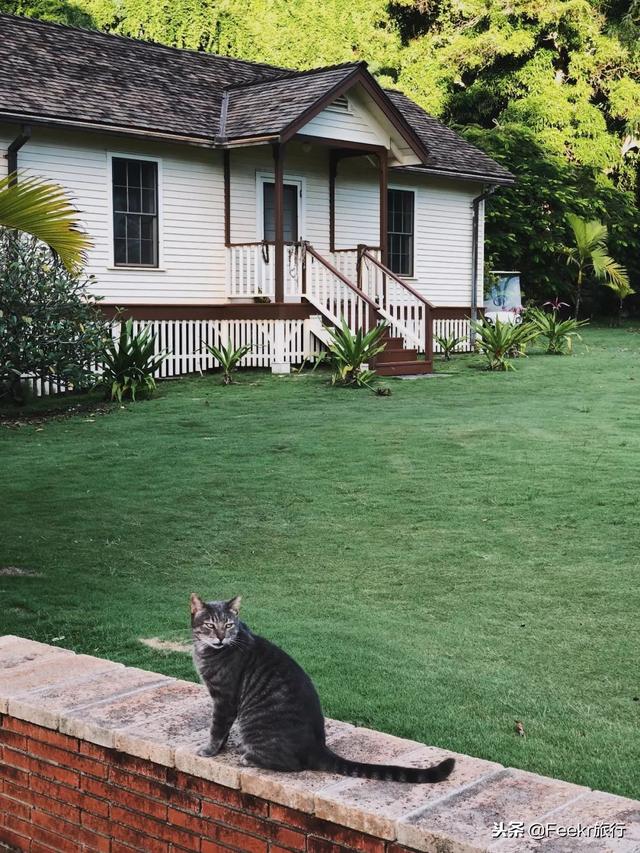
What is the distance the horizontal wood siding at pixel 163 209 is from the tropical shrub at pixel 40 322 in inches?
126

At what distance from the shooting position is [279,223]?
19.3 meters

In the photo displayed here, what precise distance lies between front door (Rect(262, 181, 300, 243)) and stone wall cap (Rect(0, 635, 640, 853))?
698 inches

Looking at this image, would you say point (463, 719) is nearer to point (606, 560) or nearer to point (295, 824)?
point (295, 824)

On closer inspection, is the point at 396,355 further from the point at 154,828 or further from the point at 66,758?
the point at 154,828

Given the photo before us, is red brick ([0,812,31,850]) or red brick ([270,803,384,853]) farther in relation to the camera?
red brick ([0,812,31,850])

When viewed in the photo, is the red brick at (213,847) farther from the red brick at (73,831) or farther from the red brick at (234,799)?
the red brick at (73,831)

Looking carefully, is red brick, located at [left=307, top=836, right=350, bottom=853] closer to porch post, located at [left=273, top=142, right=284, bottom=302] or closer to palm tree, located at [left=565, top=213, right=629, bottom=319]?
porch post, located at [left=273, top=142, right=284, bottom=302]

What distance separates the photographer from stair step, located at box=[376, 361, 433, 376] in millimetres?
18531

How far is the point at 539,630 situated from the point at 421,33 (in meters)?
Result: 34.7

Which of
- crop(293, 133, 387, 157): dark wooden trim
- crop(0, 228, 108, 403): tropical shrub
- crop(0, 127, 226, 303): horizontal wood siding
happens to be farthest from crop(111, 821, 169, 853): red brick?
crop(293, 133, 387, 157): dark wooden trim

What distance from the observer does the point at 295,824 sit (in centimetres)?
338

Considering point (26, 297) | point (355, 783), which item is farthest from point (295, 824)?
point (26, 297)

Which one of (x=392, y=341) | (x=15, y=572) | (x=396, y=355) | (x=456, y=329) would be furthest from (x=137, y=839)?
(x=456, y=329)

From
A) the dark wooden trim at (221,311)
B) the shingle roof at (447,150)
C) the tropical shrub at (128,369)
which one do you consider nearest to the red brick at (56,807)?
the tropical shrub at (128,369)
